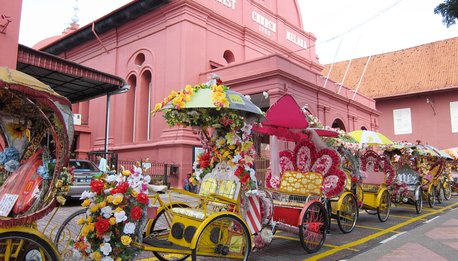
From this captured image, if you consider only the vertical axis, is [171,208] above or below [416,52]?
below

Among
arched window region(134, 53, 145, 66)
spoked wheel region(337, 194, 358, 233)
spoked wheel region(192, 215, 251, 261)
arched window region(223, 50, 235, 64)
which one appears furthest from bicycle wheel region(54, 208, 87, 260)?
arched window region(134, 53, 145, 66)

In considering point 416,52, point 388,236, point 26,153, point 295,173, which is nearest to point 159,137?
point 295,173

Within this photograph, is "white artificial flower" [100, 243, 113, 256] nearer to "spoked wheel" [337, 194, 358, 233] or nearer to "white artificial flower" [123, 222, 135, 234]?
"white artificial flower" [123, 222, 135, 234]

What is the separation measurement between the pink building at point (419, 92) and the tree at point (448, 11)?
2311cm

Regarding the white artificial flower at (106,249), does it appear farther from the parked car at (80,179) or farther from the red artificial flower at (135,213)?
the parked car at (80,179)

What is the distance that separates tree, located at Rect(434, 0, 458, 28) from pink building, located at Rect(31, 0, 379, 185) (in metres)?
8.32

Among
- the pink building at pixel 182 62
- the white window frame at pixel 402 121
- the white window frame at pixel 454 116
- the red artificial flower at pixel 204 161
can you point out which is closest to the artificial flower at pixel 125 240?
the red artificial flower at pixel 204 161

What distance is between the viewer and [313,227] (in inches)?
251

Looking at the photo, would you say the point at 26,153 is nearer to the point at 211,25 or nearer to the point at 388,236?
the point at 388,236

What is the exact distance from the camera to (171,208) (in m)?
5.29

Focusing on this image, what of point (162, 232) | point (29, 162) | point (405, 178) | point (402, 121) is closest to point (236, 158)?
point (162, 232)

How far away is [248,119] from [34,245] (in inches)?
135

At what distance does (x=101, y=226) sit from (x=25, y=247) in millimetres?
777

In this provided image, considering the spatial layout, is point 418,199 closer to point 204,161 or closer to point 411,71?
point 204,161
